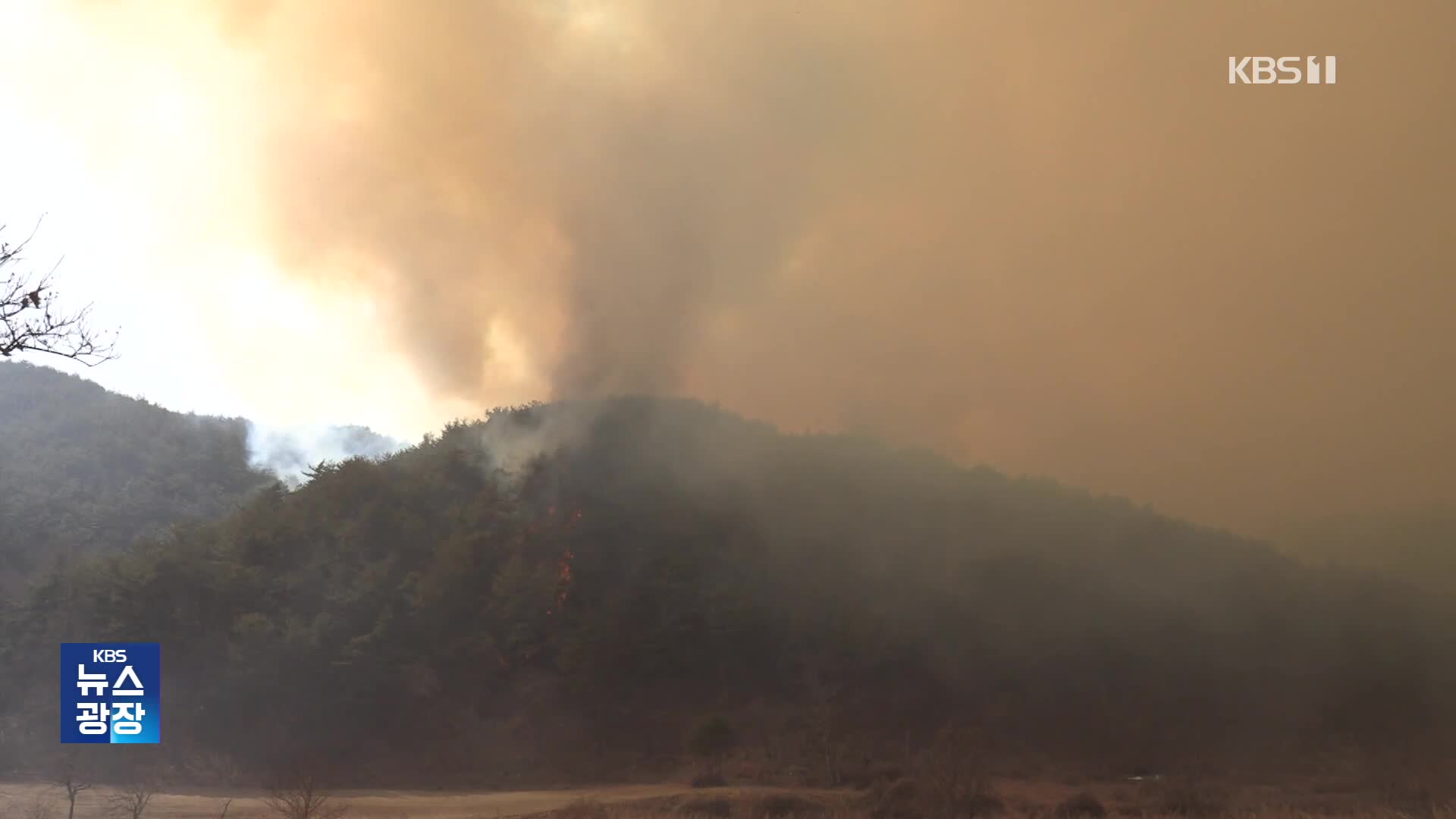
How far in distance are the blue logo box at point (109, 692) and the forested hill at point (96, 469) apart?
82.0 ft

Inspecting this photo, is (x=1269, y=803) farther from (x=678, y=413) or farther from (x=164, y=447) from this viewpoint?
(x=164, y=447)

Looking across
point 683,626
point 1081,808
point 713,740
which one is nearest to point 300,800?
point 713,740

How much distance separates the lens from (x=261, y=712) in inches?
1244

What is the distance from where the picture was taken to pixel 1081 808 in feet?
71.7

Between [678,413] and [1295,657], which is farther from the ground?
[678,413]

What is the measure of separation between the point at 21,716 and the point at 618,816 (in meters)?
23.5

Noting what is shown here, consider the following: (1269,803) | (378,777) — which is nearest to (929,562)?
(1269,803)

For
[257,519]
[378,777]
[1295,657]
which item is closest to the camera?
[378,777]

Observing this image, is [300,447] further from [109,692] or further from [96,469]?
[109,692]

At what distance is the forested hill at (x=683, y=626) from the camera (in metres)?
29.6

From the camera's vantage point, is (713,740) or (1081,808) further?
(713,740)

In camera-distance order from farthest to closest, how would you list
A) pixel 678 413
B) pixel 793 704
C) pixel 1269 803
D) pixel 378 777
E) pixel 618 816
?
pixel 678 413
pixel 793 704
pixel 378 777
pixel 1269 803
pixel 618 816

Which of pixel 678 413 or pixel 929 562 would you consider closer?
pixel 929 562

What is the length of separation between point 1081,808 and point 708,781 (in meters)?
8.90
